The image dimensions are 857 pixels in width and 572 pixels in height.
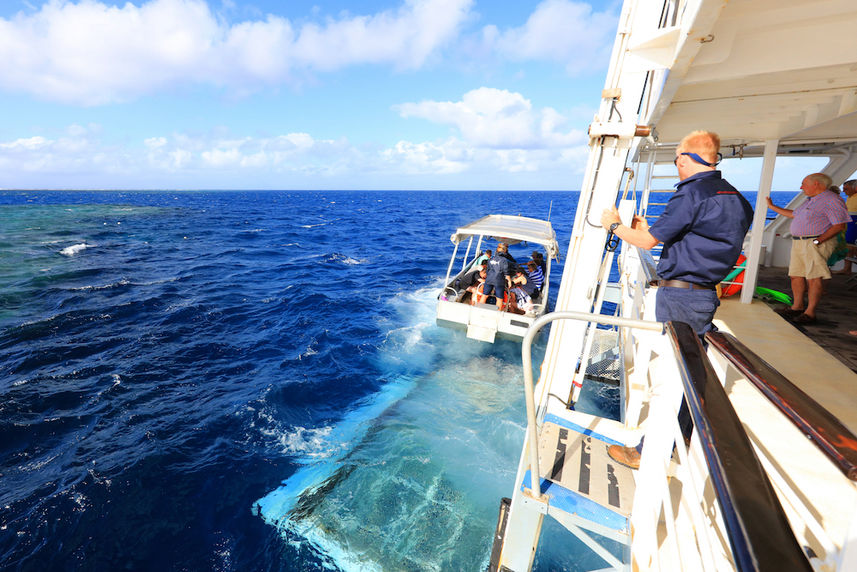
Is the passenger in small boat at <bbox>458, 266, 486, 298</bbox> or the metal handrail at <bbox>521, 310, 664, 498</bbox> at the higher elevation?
the metal handrail at <bbox>521, 310, 664, 498</bbox>

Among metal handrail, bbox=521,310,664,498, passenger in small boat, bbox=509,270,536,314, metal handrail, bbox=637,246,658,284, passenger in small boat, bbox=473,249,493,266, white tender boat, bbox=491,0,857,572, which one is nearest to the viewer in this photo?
white tender boat, bbox=491,0,857,572

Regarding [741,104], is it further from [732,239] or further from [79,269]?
[79,269]

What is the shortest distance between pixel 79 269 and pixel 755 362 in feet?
72.7

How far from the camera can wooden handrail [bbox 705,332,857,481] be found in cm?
95

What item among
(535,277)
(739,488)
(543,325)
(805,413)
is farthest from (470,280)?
(739,488)

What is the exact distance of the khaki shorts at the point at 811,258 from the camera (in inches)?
172

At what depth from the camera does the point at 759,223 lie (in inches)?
194

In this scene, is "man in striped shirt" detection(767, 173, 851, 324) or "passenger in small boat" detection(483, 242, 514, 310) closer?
"man in striped shirt" detection(767, 173, 851, 324)

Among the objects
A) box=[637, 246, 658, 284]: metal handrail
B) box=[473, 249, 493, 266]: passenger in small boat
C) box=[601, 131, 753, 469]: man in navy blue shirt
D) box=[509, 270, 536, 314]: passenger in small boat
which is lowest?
box=[509, 270, 536, 314]: passenger in small boat

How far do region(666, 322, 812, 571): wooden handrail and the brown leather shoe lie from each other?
195cm

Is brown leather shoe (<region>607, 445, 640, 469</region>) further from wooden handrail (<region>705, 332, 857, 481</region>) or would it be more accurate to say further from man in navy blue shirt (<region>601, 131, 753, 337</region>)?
wooden handrail (<region>705, 332, 857, 481</region>)

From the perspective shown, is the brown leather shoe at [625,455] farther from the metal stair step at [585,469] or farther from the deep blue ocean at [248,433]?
the deep blue ocean at [248,433]

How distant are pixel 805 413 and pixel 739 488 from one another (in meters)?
0.34

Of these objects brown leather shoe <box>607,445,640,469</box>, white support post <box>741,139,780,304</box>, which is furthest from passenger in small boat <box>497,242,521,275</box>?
brown leather shoe <box>607,445,640,469</box>
